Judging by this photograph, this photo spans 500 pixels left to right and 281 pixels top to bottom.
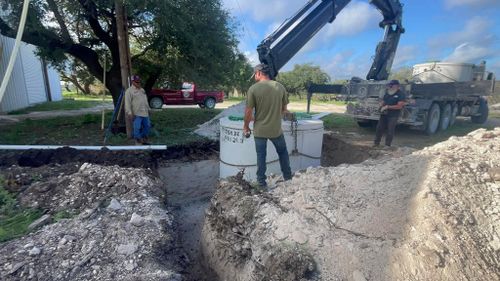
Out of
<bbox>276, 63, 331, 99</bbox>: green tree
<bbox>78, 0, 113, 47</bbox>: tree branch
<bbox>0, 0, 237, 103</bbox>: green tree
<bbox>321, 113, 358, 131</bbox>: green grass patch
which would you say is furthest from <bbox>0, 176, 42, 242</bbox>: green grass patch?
<bbox>276, 63, 331, 99</bbox>: green tree

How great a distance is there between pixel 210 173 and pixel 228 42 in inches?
185

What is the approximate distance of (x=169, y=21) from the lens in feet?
24.8

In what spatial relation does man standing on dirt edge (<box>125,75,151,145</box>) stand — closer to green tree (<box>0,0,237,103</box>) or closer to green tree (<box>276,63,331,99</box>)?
green tree (<box>0,0,237,103</box>)

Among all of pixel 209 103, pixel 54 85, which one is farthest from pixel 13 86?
pixel 209 103

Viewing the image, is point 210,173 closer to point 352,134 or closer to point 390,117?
point 390,117

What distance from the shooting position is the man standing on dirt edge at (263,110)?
4.12 metres

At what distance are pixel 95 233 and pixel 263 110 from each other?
2459mm

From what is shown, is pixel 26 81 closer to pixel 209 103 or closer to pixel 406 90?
pixel 209 103

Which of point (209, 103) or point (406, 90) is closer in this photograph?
point (406, 90)

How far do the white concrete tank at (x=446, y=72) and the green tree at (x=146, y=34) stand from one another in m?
6.68

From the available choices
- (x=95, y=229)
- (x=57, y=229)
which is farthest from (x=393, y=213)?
(x=57, y=229)

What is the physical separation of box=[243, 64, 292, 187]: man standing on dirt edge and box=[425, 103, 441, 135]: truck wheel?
672cm

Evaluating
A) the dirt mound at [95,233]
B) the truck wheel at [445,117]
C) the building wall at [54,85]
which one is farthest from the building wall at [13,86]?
the truck wheel at [445,117]

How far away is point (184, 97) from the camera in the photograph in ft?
59.9
